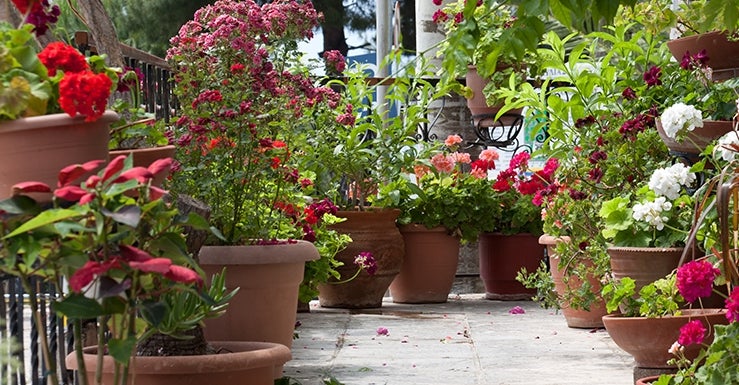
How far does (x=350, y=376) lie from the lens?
4.79 metres

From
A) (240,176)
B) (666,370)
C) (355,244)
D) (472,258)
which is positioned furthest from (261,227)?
(472,258)

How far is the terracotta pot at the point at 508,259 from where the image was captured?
7684mm

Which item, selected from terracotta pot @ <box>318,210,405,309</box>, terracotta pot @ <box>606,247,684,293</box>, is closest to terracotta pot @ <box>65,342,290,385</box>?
terracotta pot @ <box>606,247,684,293</box>

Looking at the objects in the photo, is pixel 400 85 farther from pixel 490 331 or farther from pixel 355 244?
pixel 490 331

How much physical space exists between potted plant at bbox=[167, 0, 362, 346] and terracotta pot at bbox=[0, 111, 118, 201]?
1.89 meters

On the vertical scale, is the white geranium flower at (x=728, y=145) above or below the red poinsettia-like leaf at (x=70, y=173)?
below

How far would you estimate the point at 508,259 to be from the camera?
7.69m

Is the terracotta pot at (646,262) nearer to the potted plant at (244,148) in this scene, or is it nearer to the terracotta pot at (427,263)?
the potted plant at (244,148)

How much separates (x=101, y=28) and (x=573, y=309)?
3277 mm

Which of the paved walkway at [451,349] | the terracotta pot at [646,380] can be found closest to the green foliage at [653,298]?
the terracotta pot at [646,380]

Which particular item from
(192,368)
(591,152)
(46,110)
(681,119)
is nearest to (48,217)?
(46,110)

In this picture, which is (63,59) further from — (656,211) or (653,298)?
(656,211)

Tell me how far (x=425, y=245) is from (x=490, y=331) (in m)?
1.42

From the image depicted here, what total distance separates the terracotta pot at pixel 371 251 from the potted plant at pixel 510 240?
0.75 metres
